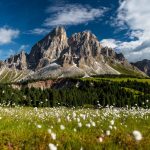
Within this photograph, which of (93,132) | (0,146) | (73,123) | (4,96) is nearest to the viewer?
(0,146)

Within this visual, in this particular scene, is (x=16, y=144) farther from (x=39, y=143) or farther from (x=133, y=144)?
(x=133, y=144)

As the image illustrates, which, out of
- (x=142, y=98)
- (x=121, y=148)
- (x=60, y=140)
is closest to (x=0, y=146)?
(x=60, y=140)

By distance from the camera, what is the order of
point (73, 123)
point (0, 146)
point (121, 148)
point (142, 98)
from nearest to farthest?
point (121, 148), point (0, 146), point (73, 123), point (142, 98)

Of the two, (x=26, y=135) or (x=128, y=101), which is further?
(x=128, y=101)

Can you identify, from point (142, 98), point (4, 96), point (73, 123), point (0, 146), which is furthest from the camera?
point (142, 98)

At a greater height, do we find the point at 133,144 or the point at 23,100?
the point at 133,144

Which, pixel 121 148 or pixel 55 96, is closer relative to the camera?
pixel 121 148

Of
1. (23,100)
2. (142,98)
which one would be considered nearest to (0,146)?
(23,100)

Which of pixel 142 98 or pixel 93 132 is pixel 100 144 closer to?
pixel 93 132

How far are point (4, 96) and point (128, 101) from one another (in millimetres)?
47004

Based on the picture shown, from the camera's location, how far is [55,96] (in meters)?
129

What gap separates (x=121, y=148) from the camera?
25.5ft

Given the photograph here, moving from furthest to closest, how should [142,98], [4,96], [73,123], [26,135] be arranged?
[142,98] < [4,96] < [73,123] < [26,135]

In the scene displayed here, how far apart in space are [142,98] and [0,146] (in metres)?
133
